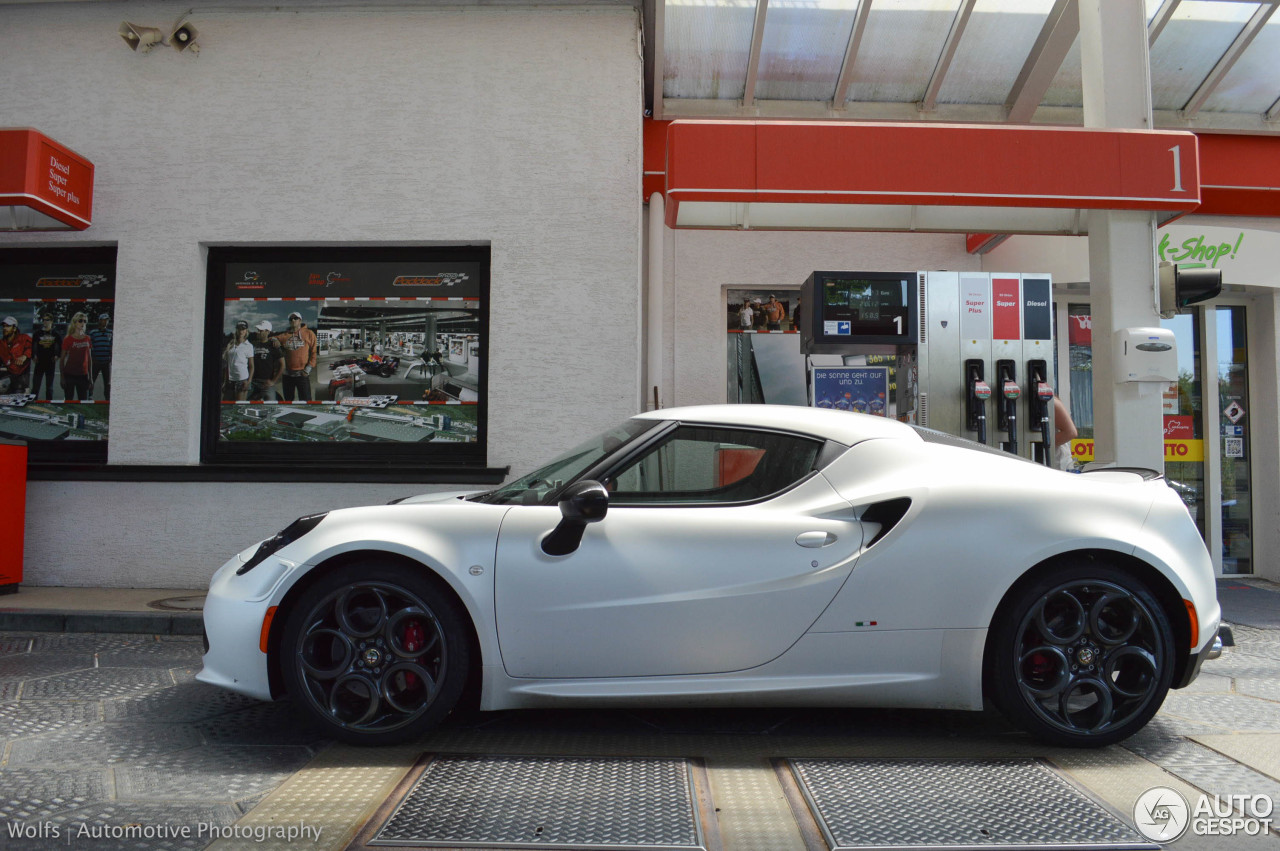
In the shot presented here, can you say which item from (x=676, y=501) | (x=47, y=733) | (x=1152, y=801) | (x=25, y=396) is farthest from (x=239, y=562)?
(x=25, y=396)

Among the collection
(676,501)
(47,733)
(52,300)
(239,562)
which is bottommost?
(47,733)

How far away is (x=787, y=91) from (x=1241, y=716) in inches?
257

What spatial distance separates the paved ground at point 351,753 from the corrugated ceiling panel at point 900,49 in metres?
5.95

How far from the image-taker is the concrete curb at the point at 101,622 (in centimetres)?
547

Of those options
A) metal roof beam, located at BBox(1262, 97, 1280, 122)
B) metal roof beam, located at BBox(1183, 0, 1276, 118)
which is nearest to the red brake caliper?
metal roof beam, located at BBox(1183, 0, 1276, 118)

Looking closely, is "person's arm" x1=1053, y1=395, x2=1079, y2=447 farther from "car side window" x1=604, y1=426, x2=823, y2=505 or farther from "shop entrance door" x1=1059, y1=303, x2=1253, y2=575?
"car side window" x1=604, y1=426, x2=823, y2=505

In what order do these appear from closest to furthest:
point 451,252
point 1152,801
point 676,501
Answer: point 1152,801 < point 676,501 < point 451,252

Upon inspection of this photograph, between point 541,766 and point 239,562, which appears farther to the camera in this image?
point 239,562

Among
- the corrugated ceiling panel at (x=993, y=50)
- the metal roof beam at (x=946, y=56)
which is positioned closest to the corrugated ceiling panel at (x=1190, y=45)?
the corrugated ceiling panel at (x=993, y=50)

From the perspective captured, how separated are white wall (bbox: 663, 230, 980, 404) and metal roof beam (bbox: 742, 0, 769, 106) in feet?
4.18

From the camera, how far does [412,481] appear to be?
6.80 m

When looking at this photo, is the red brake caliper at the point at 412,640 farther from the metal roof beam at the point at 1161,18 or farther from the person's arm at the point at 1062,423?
the metal roof beam at the point at 1161,18

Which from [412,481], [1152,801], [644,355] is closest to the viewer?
[1152,801]

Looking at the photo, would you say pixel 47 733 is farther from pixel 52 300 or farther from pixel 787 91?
pixel 787 91
